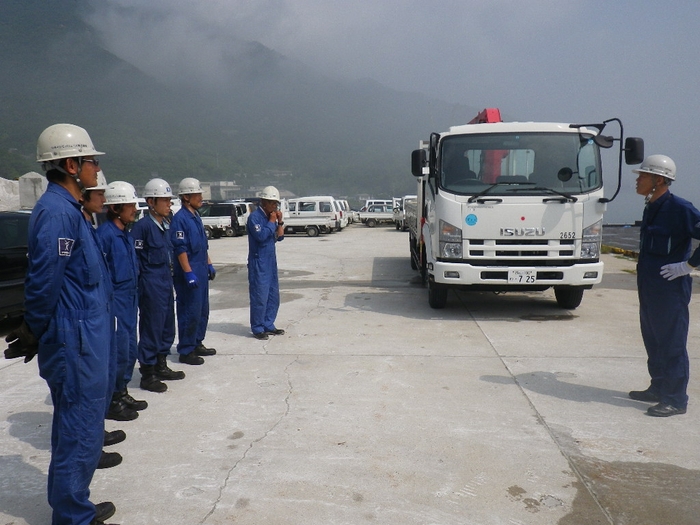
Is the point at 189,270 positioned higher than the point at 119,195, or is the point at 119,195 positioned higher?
the point at 119,195

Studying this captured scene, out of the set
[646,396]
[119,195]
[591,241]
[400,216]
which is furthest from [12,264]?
[400,216]

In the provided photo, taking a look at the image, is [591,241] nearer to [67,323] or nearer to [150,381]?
[150,381]

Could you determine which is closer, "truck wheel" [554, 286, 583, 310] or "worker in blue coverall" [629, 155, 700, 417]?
"worker in blue coverall" [629, 155, 700, 417]

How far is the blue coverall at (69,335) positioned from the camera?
2.64m

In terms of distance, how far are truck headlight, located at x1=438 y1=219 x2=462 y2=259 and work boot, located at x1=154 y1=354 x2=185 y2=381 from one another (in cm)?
385

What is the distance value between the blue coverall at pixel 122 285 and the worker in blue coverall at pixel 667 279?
4.06 metres

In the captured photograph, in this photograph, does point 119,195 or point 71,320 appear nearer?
point 71,320

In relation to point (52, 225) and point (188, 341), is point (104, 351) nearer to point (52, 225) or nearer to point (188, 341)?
point (52, 225)

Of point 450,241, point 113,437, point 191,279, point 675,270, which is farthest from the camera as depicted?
point 450,241

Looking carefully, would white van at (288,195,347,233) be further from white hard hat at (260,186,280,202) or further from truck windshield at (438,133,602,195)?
white hard hat at (260,186,280,202)

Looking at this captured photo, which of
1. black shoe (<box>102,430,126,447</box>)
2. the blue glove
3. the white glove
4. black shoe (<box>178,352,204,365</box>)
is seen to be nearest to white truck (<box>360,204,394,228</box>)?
black shoe (<box>178,352,204,365</box>)

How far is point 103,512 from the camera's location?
9.83ft

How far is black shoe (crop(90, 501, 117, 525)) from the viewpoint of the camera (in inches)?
115

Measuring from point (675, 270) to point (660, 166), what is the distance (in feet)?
2.83
